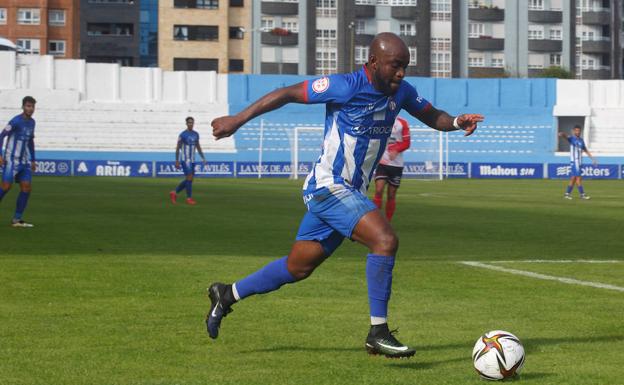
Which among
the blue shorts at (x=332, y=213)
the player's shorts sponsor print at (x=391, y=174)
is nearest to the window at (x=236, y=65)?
the player's shorts sponsor print at (x=391, y=174)

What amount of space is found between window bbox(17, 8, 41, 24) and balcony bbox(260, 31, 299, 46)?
2291 centimetres

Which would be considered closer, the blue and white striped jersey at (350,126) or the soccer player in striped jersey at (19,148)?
the blue and white striped jersey at (350,126)

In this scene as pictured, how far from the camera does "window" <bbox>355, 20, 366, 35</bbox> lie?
104m

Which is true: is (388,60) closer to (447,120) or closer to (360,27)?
(447,120)

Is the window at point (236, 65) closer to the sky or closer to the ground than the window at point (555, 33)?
closer to the ground

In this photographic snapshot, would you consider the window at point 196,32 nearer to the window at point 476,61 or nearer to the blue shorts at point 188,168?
the window at point 476,61

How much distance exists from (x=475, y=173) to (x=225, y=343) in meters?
56.9

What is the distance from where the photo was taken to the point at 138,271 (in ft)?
44.0

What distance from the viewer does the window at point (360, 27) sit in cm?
10374

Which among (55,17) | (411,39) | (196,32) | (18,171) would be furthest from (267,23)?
(18,171)

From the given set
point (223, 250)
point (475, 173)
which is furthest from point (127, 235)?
point (475, 173)

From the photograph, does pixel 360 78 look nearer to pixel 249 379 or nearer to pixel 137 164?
pixel 249 379

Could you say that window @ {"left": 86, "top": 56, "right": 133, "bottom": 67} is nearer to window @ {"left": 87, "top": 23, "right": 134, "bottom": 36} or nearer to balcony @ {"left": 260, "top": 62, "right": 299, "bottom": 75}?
window @ {"left": 87, "top": 23, "right": 134, "bottom": 36}

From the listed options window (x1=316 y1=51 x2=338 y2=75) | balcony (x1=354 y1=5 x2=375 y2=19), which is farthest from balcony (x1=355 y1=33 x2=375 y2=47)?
window (x1=316 y1=51 x2=338 y2=75)
